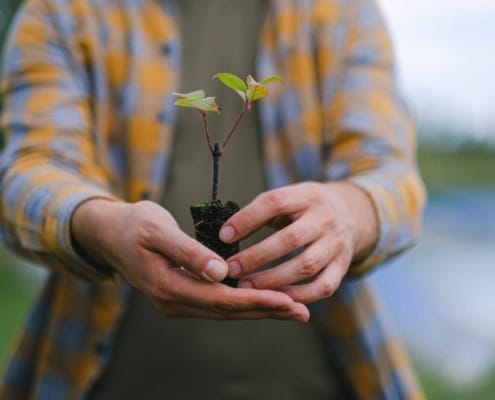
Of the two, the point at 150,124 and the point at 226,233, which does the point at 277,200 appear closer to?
the point at 226,233

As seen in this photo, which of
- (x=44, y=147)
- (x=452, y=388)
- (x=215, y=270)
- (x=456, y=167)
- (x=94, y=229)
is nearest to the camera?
(x=215, y=270)

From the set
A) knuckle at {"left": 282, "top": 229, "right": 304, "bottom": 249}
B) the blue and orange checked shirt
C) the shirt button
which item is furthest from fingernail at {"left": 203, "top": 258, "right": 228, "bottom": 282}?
the shirt button

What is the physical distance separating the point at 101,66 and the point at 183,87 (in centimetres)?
14

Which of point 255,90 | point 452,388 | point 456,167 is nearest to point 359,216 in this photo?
point 255,90

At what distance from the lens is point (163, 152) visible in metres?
1.57

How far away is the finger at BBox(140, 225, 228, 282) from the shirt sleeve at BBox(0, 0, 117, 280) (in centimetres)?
22

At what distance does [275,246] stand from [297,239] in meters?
0.03

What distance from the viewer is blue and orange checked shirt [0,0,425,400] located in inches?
61.4

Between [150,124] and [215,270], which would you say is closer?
[215,270]

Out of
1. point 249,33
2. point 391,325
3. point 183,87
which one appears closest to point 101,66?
point 183,87

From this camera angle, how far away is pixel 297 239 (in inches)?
46.9

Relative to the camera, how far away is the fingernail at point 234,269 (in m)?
1.15

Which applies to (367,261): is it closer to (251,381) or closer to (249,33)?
(251,381)

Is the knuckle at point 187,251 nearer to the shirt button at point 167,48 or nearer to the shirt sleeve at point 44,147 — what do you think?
the shirt sleeve at point 44,147
